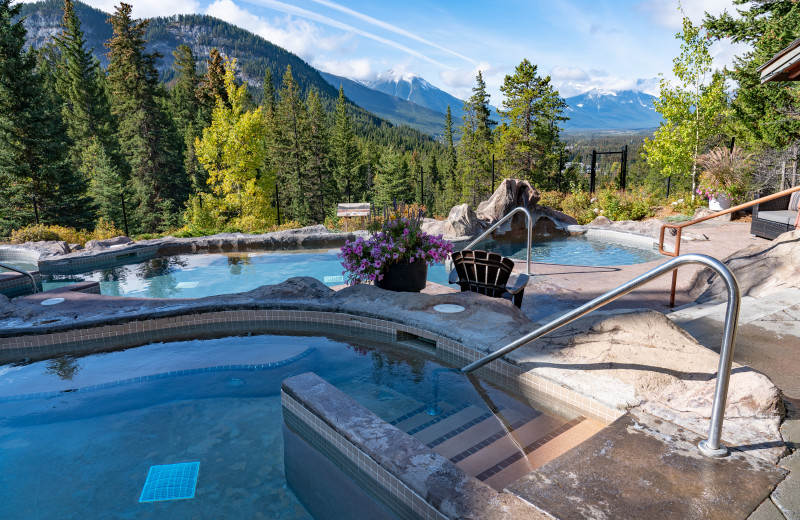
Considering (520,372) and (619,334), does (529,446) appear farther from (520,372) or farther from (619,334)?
(619,334)

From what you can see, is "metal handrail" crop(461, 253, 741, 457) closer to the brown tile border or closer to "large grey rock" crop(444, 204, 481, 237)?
the brown tile border

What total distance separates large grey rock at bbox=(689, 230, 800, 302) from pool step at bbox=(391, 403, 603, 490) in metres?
3.12

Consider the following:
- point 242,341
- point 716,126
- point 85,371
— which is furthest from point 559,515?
point 716,126

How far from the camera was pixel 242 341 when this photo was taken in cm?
493

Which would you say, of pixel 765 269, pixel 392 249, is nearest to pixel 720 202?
pixel 765 269

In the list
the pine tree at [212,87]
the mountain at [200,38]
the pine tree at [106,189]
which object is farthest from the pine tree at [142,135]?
the mountain at [200,38]

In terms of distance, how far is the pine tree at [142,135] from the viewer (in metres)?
27.0

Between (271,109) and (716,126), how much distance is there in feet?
107

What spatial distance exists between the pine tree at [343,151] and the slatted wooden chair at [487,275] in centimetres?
3432

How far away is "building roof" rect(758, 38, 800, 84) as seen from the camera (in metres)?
5.66

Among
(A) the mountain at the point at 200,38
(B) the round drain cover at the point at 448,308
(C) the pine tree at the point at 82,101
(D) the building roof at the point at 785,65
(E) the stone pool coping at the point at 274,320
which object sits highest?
(A) the mountain at the point at 200,38

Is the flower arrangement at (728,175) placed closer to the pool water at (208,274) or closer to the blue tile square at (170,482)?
the pool water at (208,274)

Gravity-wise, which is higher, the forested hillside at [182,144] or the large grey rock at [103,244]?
the forested hillside at [182,144]

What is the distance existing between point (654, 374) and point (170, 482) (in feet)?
9.84
